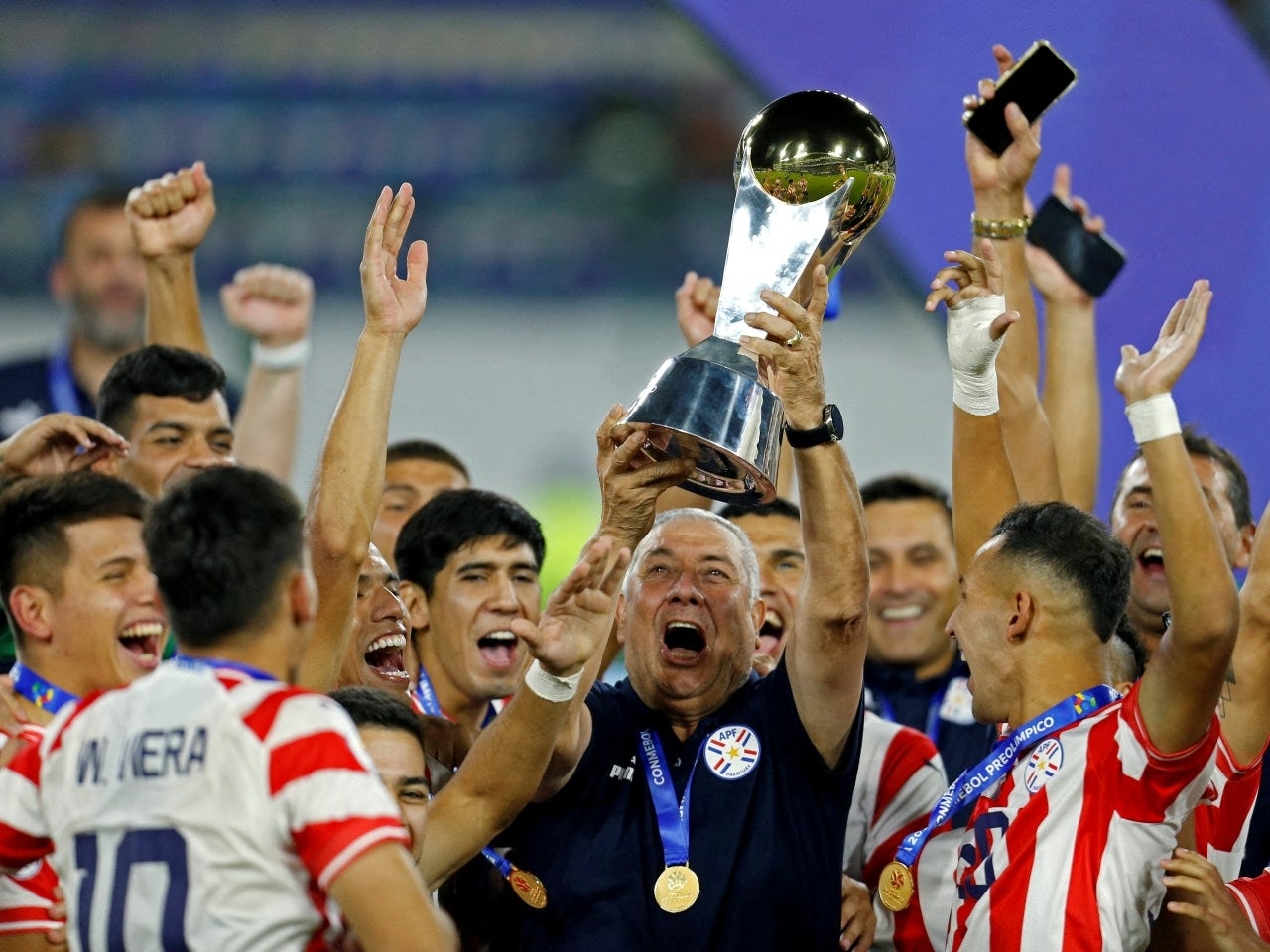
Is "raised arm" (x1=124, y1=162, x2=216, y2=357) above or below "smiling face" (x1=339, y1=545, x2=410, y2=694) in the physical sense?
above

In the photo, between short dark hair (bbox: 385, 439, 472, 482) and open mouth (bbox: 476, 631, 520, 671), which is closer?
open mouth (bbox: 476, 631, 520, 671)

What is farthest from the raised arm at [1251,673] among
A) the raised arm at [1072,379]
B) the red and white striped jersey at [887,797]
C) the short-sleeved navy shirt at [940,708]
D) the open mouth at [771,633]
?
the open mouth at [771,633]

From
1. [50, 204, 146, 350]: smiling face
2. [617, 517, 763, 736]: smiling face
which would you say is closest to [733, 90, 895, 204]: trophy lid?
[617, 517, 763, 736]: smiling face

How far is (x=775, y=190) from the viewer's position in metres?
3.41

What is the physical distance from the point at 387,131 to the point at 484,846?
7.82 m

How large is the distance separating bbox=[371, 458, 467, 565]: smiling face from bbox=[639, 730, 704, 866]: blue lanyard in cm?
177

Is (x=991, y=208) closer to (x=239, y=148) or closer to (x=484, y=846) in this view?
(x=484, y=846)

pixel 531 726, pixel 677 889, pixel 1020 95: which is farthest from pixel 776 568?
pixel 531 726

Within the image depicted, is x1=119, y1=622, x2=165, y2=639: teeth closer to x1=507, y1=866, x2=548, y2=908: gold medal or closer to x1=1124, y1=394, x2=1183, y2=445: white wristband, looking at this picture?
x1=507, y1=866, x2=548, y2=908: gold medal

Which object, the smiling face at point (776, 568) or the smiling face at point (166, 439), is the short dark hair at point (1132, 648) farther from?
the smiling face at point (166, 439)

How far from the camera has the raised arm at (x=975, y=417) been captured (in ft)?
12.8

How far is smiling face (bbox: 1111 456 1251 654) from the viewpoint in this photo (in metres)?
4.62

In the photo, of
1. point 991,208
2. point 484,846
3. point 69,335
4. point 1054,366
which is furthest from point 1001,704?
point 69,335

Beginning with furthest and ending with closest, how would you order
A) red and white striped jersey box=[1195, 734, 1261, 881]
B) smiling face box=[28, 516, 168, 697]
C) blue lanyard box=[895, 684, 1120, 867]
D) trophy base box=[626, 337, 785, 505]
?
red and white striped jersey box=[1195, 734, 1261, 881] → blue lanyard box=[895, 684, 1120, 867] → smiling face box=[28, 516, 168, 697] → trophy base box=[626, 337, 785, 505]
